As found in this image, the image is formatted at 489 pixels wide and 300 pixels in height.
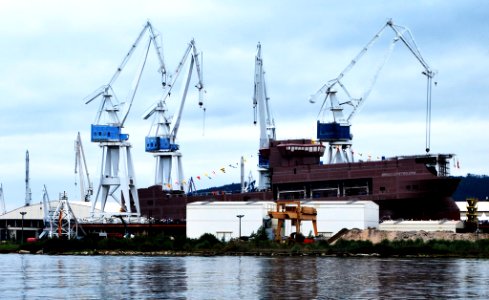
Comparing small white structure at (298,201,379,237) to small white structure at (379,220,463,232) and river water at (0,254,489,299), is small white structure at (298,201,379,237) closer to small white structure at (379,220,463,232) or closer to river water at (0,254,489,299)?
small white structure at (379,220,463,232)

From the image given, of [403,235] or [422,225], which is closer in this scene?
[403,235]

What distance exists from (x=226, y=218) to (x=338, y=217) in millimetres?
16606

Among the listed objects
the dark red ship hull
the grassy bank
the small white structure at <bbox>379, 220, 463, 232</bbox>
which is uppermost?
the dark red ship hull

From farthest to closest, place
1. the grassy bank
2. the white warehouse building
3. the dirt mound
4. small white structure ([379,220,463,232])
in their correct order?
the white warehouse building, small white structure ([379,220,463,232]), the dirt mound, the grassy bank

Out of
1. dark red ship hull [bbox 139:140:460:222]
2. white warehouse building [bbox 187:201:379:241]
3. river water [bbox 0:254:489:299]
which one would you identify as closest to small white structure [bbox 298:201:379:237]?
white warehouse building [bbox 187:201:379:241]

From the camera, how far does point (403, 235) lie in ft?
422

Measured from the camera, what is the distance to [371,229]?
13212 cm

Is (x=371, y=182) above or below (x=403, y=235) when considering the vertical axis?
above

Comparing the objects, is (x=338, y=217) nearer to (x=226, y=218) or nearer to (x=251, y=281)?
(x=226, y=218)

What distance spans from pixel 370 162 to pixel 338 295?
107151mm

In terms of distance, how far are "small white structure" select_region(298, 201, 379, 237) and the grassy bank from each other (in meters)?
11.2

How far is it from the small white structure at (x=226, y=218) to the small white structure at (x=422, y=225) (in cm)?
1762

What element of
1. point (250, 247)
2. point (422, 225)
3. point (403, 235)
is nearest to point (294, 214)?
point (250, 247)

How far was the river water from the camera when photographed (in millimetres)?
57562
